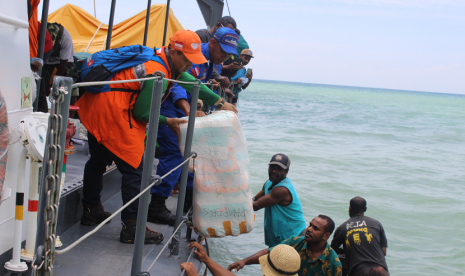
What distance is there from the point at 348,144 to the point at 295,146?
120 inches

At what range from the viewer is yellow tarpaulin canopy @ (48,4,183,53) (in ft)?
26.1

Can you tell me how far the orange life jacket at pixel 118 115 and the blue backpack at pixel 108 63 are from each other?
4 cm

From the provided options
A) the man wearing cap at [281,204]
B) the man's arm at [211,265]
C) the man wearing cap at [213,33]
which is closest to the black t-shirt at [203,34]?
the man wearing cap at [213,33]

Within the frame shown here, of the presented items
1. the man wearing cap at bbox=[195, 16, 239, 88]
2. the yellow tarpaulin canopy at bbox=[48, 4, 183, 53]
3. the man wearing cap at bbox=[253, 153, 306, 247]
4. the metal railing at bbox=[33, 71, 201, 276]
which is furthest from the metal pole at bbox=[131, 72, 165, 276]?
the yellow tarpaulin canopy at bbox=[48, 4, 183, 53]

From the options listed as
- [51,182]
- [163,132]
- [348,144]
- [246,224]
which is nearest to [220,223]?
[246,224]

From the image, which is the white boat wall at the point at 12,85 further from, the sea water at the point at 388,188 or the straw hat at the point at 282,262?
the sea water at the point at 388,188

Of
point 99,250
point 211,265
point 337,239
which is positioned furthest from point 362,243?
point 99,250

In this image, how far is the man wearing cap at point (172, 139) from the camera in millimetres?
3211

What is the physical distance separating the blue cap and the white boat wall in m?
1.72

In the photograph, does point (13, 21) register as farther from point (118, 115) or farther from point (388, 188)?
point (388, 188)

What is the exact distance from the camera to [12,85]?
1838mm

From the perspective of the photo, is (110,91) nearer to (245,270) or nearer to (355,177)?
(245,270)

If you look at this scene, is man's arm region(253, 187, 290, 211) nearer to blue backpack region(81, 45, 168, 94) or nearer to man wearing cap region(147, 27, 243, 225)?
man wearing cap region(147, 27, 243, 225)

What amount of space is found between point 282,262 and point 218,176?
0.69 metres
